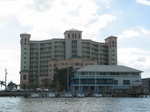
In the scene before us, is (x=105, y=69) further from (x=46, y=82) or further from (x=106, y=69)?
(x=46, y=82)

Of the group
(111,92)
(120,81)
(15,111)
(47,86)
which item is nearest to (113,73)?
(120,81)

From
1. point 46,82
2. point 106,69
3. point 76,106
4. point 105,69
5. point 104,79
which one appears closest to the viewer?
point 76,106

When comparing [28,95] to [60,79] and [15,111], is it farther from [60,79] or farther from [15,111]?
[15,111]

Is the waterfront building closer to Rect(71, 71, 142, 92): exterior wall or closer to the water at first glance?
Rect(71, 71, 142, 92): exterior wall

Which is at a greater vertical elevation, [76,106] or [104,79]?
[104,79]

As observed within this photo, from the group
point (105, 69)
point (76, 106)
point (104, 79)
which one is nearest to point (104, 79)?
point (104, 79)

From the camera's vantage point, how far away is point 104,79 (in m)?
175

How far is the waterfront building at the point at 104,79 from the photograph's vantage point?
17300 cm

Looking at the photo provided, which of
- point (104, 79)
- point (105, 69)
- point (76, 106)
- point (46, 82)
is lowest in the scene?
point (76, 106)

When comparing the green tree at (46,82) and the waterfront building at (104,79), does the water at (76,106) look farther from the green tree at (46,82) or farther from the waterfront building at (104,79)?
the green tree at (46,82)

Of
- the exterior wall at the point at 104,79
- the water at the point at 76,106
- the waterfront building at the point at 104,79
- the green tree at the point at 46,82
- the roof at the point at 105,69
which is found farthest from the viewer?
the green tree at the point at 46,82

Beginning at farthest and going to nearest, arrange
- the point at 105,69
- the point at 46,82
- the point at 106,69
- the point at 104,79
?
1. the point at 46,82
2. the point at 106,69
3. the point at 105,69
4. the point at 104,79

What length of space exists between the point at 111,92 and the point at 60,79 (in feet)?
90.8

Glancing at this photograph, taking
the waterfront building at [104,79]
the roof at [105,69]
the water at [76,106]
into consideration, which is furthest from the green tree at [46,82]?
the water at [76,106]
